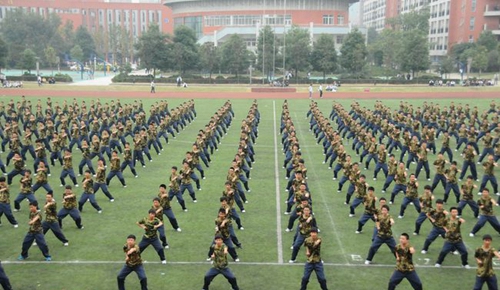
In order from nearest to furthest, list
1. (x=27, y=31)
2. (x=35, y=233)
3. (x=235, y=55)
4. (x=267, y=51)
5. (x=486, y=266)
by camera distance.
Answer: (x=486, y=266) < (x=35, y=233) < (x=235, y=55) < (x=267, y=51) < (x=27, y=31)

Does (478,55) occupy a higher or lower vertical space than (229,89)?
higher

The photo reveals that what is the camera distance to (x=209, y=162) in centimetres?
2244

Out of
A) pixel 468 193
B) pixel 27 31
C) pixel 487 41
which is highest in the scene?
pixel 27 31

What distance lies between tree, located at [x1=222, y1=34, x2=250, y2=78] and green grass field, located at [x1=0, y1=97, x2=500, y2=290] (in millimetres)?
52792

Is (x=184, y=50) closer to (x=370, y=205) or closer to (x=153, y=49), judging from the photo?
(x=153, y=49)

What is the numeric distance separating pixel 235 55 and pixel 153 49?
11.9 m

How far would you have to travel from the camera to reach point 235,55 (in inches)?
2808

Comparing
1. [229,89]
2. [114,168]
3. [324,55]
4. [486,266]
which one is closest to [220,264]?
[486,266]

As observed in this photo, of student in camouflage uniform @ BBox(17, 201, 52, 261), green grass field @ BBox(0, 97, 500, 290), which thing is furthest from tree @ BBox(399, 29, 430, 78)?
student in camouflage uniform @ BBox(17, 201, 52, 261)

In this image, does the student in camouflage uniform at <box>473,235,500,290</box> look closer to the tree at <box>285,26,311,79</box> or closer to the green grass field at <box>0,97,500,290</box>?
the green grass field at <box>0,97,500,290</box>

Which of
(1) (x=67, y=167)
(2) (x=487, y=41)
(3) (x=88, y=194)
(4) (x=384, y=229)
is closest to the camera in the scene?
(4) (x=384, y=229)

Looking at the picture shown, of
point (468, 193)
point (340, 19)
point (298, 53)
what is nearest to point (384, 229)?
point (468, 193)

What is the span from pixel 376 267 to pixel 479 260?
8.68 feet

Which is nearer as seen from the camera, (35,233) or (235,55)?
(35,233)
